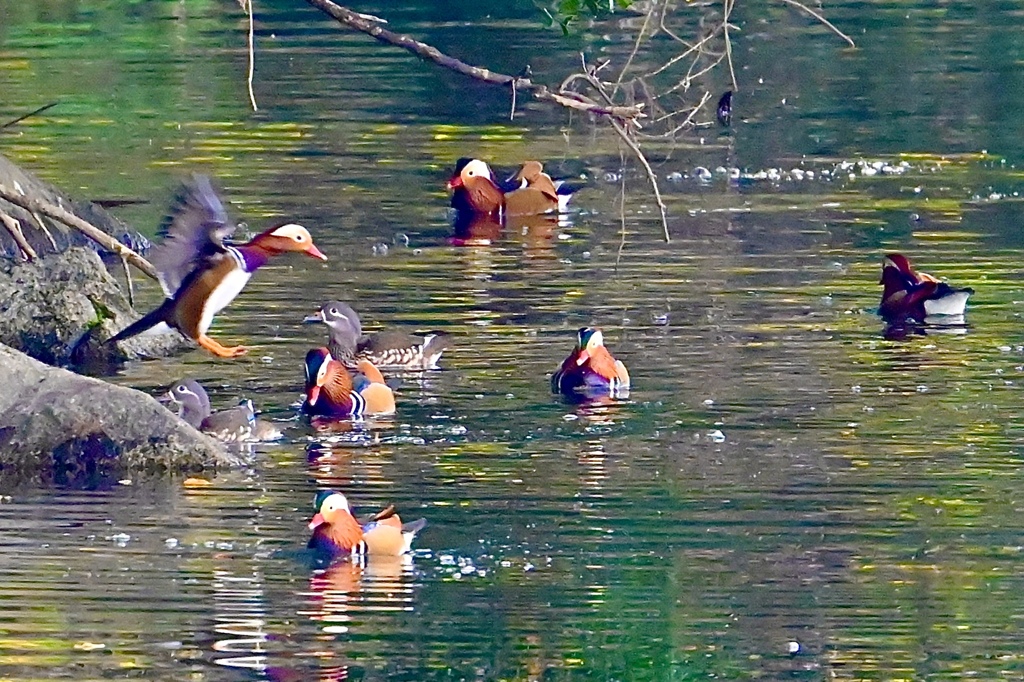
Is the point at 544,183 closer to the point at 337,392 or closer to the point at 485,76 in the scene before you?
the point at 337,392

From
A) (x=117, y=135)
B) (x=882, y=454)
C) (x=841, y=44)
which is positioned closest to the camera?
(x=882, y=454)

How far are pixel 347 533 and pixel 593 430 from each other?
2.82 meters

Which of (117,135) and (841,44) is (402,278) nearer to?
(117,135)

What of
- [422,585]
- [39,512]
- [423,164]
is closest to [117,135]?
[423,164]

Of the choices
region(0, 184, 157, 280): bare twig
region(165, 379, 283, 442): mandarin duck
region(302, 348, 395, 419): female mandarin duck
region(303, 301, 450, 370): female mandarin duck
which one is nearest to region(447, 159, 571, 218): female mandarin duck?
region(303, 301, 450, 370): female mandarin duck

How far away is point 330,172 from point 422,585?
13.1m

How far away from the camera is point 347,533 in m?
9.99

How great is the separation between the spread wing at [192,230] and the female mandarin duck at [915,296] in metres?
5.35

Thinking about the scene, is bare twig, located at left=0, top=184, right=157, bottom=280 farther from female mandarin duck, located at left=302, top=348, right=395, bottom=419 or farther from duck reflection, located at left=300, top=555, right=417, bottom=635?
female mandarin duck, located at left=302, top=348, right=395, bottom=419

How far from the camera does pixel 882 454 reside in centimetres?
1173

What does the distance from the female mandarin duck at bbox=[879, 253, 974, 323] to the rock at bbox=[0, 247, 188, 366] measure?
4422mm

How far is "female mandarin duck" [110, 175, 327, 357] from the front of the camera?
11.5 metres

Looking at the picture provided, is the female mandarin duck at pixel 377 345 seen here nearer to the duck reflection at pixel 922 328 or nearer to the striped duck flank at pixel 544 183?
the duck reflection at pixel 922 328

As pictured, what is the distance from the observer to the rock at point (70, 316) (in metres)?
15.1
